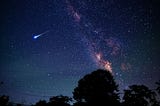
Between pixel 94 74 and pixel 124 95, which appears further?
pixel 94 74

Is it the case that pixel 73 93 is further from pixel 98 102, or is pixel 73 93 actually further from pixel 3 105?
pixel 3 105

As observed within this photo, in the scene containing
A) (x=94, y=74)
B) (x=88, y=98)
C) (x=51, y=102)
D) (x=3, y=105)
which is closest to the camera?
(x=51, y=102)

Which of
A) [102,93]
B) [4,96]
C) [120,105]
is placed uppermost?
[4,96]

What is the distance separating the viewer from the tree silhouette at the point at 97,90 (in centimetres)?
2608

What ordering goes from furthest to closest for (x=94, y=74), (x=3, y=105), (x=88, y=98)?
(x=3, y=105) < (x=94, y=74) < (x=88, y=98)

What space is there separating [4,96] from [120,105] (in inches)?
727

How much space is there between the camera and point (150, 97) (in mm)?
27141

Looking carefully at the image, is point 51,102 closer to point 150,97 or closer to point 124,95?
point 124,95

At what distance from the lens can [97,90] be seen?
27.0 meters

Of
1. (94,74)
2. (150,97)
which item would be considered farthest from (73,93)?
(150,97)

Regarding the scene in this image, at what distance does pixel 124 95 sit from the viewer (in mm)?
26844

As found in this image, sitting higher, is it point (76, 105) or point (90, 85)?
point (90, 85)

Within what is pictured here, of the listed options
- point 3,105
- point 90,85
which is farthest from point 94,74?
point 3,105

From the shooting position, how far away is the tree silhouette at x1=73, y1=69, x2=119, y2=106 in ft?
85.6
